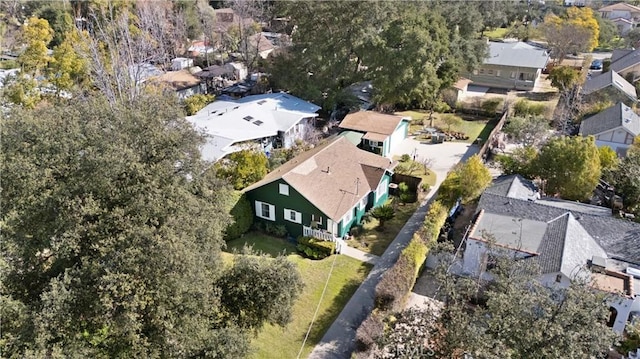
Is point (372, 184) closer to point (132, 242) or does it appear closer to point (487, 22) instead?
point (132, 242)

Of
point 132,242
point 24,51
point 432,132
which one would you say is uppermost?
point 132,242

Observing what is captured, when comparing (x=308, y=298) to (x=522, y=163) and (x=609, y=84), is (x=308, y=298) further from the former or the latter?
(x=609, y=84)

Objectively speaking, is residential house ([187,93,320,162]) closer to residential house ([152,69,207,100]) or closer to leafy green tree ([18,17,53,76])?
residential house ([152,69,207,100])

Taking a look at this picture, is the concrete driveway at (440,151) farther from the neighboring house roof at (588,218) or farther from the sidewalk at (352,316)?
the sidewalk at (352,316)

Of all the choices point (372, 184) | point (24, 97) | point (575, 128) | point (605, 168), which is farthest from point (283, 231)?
point (575, 128)

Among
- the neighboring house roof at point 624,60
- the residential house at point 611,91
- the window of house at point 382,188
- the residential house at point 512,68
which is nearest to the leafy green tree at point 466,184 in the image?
Answer: the window of house at point 382,188

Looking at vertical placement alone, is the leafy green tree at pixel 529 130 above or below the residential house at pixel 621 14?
above
